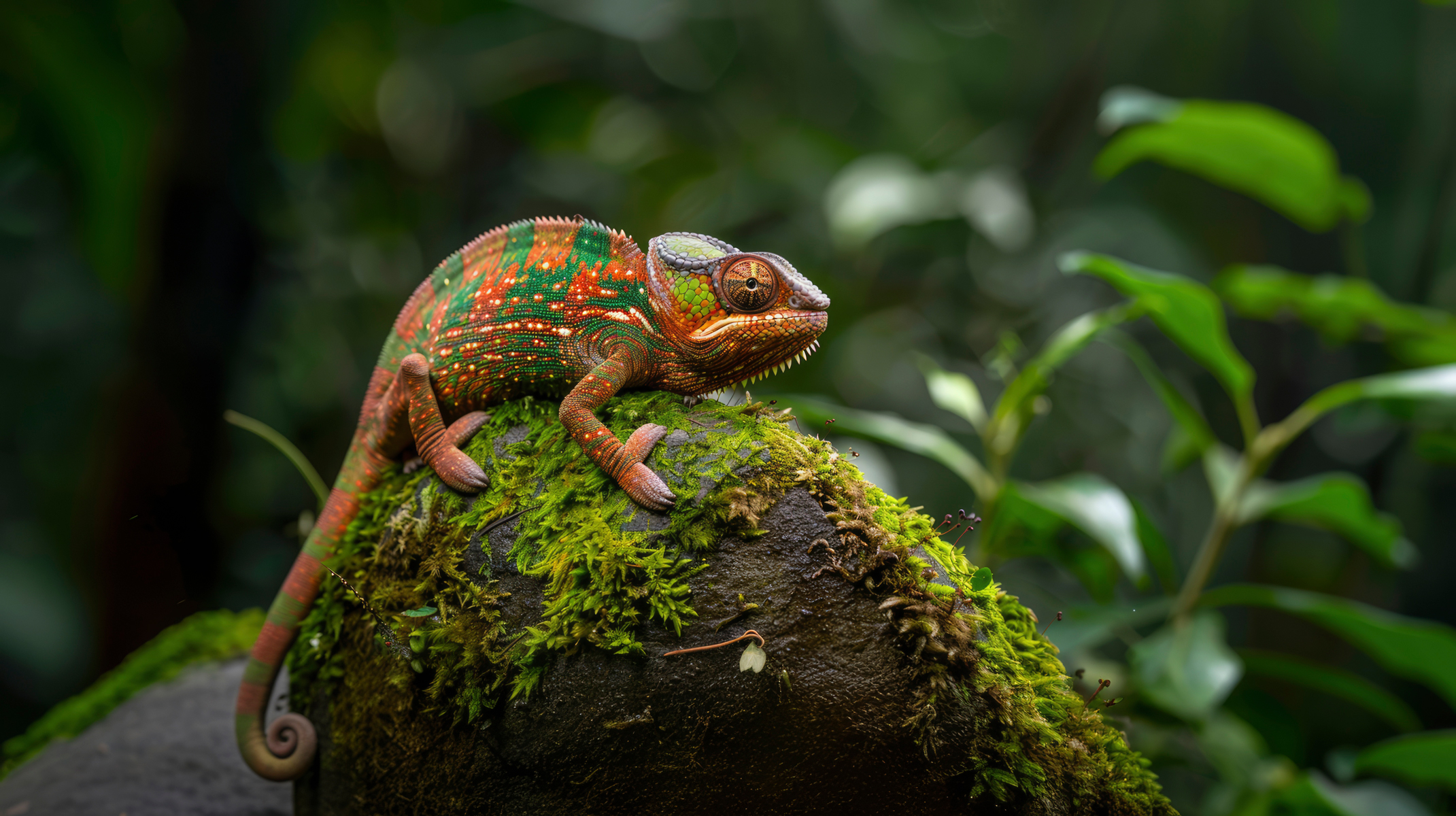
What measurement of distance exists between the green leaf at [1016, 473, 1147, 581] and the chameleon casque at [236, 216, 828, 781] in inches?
52.8

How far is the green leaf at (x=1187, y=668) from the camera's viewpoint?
2436 mm

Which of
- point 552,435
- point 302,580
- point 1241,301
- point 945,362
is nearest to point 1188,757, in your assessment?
point 1241,301

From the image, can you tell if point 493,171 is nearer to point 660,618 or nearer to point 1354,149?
point 660,618

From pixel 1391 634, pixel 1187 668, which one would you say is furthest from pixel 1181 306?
→ pixel 1391 634

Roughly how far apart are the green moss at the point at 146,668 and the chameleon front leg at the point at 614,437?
197cm

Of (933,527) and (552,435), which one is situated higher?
(933,527)

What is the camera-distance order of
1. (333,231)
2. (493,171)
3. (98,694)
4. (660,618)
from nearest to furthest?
1. (660,618)
2. (98,694)
3. (333,231)
4. (493,171)

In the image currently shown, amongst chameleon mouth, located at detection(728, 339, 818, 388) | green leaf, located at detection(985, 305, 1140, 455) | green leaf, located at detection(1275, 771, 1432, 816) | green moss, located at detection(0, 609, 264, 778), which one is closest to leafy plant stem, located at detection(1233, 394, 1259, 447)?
green leaf, located at detection(985, 305, 1140, 455)

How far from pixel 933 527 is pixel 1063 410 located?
12.3ft

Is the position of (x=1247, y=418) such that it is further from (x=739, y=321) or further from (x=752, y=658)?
(x=752, y=658)

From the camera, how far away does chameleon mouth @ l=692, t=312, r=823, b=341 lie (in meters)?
1.73

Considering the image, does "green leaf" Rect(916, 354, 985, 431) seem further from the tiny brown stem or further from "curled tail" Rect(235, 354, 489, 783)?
"curled tail" Rect(235, 354, 489, 783)

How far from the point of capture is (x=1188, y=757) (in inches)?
116

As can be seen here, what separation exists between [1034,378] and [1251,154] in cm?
132
